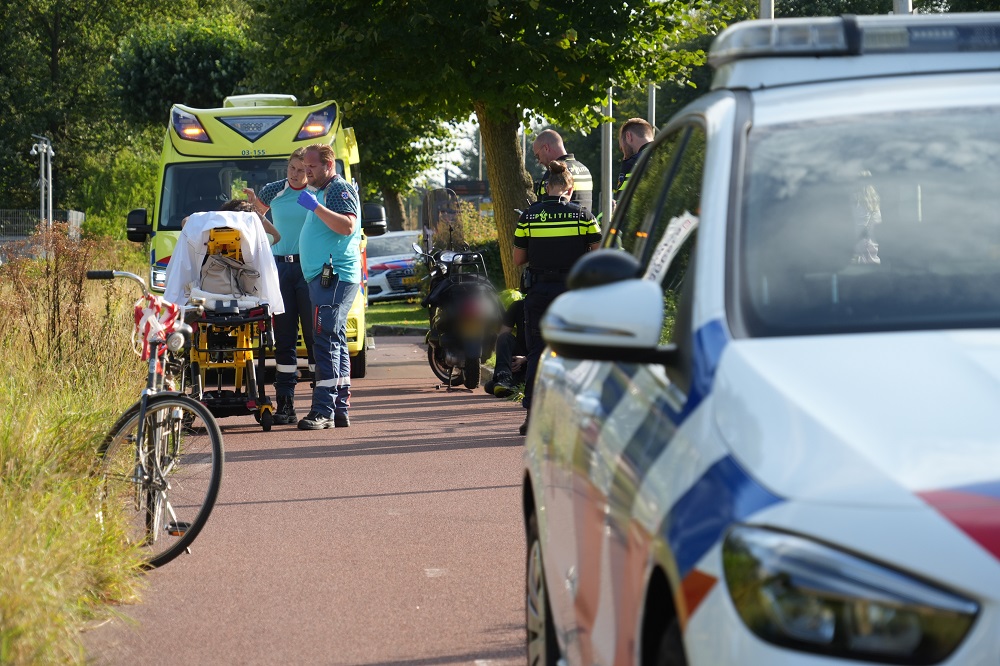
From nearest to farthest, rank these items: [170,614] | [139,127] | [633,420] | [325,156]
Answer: [633,420]
[170,614]
[325,156]
[139,127]

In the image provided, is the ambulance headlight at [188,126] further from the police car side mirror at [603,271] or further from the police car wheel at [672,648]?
the police car wheel at [672,648]

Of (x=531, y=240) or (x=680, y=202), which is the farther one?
(x=531, y=240)

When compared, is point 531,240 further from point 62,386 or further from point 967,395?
point 967,395

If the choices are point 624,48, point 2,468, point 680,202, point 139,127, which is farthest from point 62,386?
point 139,127

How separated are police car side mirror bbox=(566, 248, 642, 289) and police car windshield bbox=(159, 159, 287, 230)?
1325 cm

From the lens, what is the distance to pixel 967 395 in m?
2.49

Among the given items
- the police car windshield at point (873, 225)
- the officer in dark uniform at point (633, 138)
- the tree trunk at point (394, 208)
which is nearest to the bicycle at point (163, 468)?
the police car windshield at point (873, 225)

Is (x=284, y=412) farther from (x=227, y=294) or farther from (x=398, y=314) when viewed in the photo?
(x=398, y=314)

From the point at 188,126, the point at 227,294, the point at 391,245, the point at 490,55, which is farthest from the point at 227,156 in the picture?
the point at 391,245

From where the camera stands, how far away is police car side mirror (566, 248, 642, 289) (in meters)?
3.12

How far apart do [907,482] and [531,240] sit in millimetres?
8337

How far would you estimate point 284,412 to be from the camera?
12281 mm

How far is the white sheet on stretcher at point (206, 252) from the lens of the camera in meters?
10.6

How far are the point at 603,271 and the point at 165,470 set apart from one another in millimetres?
4299
